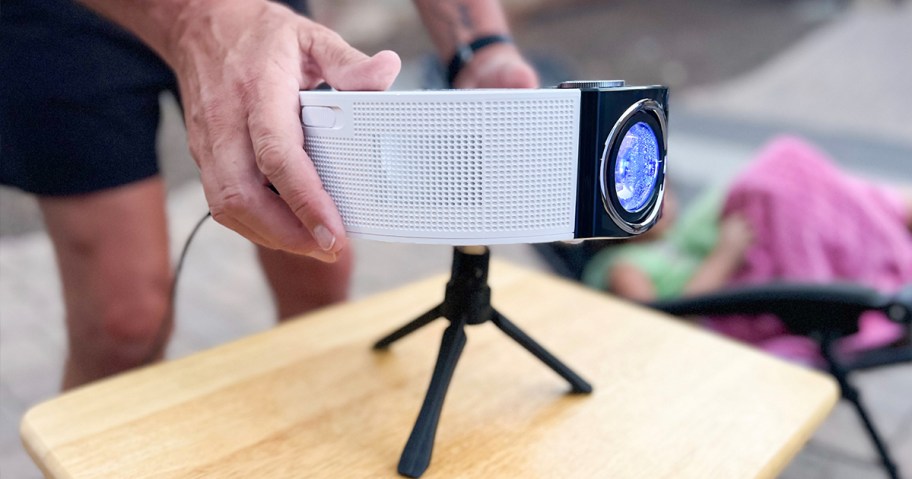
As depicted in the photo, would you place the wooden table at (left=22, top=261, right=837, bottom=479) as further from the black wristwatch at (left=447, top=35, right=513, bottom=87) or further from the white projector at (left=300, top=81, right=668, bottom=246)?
the black wristwatch at (left=447, top=35, right=513, bottom=87)

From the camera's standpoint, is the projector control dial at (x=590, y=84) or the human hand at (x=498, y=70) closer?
the projector control dial at (x=590, y=84)

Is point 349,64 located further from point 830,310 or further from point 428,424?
point 830,310

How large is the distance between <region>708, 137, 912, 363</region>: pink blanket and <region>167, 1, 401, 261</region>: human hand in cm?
122

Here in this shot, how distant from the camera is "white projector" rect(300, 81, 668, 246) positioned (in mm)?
568

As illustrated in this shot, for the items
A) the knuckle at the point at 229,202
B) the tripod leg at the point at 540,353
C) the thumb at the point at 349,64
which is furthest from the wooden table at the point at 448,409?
the thumb at the point at 349,64

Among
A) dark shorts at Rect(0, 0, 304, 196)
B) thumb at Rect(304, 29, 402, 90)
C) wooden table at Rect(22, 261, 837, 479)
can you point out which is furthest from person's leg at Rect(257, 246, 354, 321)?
thumb at Rect(304, 29, 402, 90)

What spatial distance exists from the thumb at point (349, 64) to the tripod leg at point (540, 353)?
28cm

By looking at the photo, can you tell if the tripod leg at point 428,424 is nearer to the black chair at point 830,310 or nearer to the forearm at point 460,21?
the forearm at point 460,21

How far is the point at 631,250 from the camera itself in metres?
2.00

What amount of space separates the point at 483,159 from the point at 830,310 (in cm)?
92

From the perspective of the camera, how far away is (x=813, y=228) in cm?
173

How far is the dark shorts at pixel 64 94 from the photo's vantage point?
965mm

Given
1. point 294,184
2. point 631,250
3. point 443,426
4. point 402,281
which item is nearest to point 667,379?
point 443,426

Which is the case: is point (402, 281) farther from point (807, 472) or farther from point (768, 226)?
point (807, 472)
